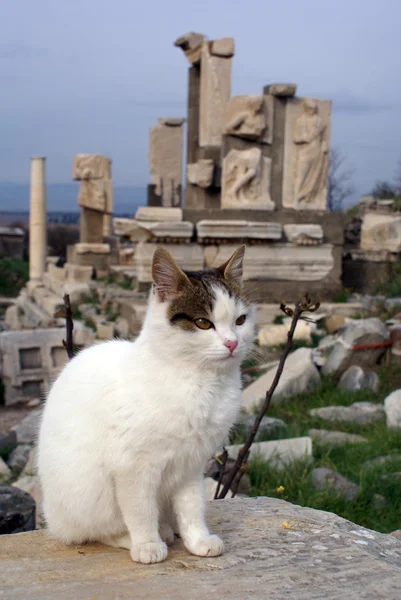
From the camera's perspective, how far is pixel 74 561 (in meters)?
2.13

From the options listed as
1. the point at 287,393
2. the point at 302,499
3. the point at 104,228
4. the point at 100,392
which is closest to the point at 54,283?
the point at 104,228

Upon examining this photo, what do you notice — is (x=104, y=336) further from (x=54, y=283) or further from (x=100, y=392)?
(x=100, y=392)

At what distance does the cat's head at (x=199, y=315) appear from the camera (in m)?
1.99

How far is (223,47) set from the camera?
12.9 metres

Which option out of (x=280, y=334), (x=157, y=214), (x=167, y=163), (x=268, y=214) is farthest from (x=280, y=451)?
(x=167, y=163)

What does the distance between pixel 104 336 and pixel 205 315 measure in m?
7.90

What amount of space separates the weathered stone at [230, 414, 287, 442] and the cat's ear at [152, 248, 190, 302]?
10.3ft

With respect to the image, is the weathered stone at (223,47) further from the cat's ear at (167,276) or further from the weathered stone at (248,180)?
the cat's ear at (167,276)

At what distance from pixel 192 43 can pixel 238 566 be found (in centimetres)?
1338

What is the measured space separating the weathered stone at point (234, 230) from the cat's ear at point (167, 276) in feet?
22.5

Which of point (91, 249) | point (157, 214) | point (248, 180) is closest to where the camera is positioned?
point (157, 214)

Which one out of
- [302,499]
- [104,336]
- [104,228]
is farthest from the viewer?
[104,228]

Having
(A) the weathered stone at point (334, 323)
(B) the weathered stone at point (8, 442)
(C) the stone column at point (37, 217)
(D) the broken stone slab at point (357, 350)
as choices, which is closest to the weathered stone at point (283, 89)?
(A) the weathered stone at point (334, 323)

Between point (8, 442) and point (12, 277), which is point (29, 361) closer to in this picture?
point (8, 442)
